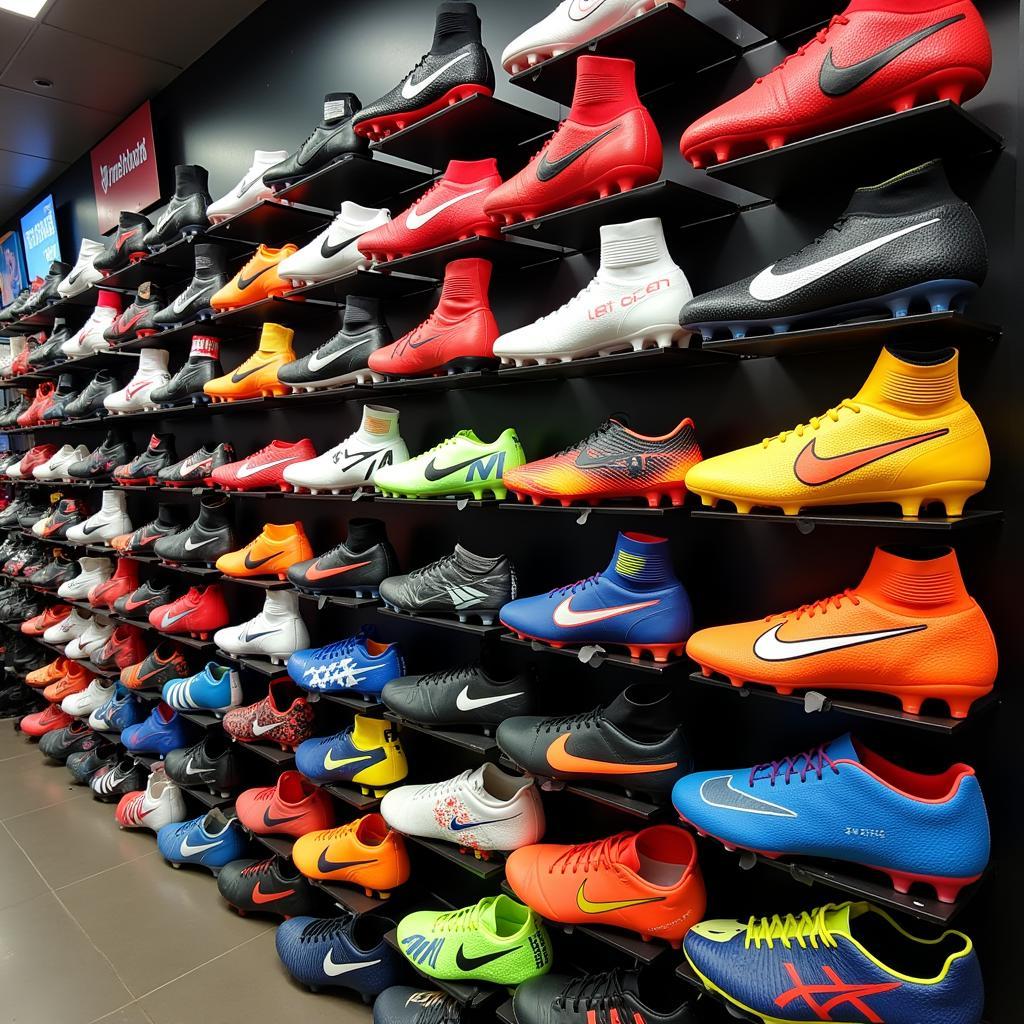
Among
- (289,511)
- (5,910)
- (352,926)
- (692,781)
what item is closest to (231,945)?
(352,926)

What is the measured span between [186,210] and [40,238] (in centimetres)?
313

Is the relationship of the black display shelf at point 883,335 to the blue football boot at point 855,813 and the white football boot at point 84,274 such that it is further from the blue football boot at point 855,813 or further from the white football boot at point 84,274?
the white football boot at point 84,274

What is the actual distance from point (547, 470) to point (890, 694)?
2.78ft

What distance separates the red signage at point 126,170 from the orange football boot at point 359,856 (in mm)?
3348

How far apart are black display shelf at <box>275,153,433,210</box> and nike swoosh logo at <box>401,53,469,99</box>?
268mm

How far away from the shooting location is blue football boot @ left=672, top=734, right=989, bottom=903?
1176 millimetres

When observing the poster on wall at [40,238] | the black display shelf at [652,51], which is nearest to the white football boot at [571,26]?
the black display shelf at [652,51]

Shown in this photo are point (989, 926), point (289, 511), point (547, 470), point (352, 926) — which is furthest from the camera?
point (289, 511)

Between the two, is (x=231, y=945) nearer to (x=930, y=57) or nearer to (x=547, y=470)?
(x=547, y=470)

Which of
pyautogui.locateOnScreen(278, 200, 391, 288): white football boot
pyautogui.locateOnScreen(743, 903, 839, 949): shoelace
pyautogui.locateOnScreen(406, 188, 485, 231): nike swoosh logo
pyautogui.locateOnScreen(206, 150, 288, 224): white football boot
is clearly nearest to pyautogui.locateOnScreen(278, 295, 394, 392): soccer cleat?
pyautogui.locateOnScreen(278, 200, 391, 288): white football boot

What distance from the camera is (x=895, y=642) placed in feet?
4.01

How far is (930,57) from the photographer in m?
1.13

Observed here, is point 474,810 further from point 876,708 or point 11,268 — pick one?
point 11,268

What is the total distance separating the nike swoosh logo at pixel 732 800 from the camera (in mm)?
1343
